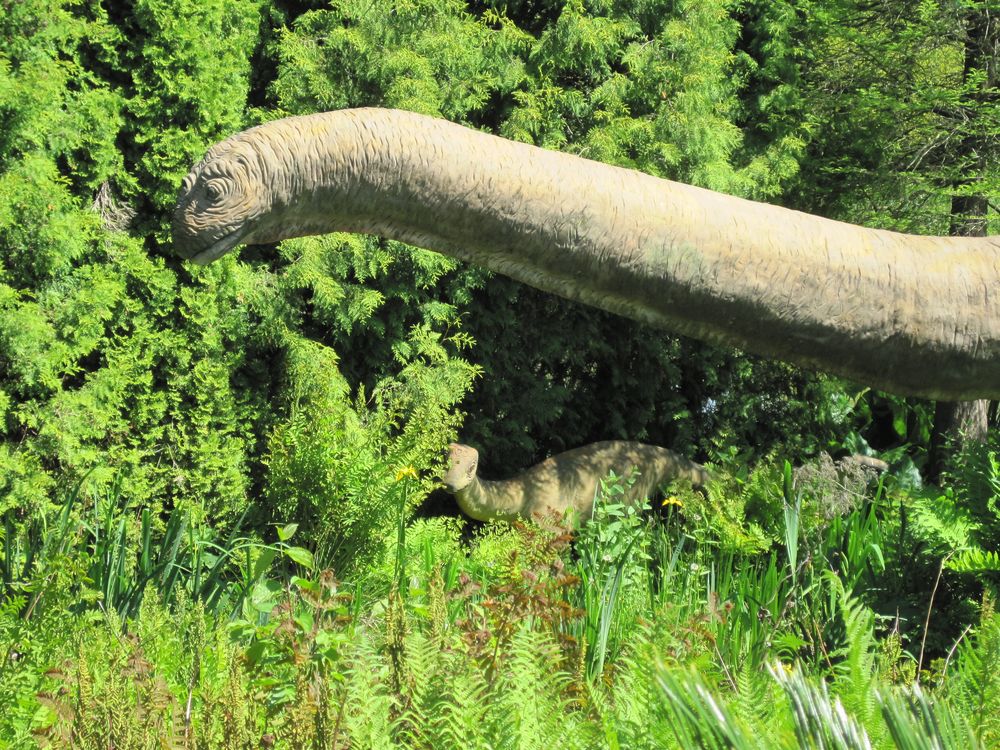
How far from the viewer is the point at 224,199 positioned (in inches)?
46.6

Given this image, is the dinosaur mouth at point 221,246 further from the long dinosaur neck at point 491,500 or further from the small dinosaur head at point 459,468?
the long dinosaur neck at point 491,500

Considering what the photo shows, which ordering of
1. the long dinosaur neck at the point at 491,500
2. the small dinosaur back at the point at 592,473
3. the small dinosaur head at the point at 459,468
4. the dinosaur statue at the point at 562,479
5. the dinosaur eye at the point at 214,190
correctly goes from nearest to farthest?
1. the dinosaur eye at the point at 214,190
2. the small dinosaur head at the point at 459,468
3. the dinosaur statue at the point at 562,479
4. the long dinosaur neck at the point at 491,500
5. the small dinosaur back at the point at 592,473

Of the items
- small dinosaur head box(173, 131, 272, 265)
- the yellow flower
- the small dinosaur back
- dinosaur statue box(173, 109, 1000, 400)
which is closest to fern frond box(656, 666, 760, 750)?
dinosaur statue box(173, 109, 1000, 400)

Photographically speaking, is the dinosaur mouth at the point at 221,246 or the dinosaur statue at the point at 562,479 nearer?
the dinosaur mouth at the point at 221,246

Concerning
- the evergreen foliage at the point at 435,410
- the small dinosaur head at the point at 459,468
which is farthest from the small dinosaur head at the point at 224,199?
the small dinosaur head at the point at 459,468

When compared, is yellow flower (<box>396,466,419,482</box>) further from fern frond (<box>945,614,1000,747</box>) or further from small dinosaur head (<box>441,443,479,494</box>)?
fern frond (<box>945,614,1000,747</box>)

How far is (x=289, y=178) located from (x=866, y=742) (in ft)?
2.76

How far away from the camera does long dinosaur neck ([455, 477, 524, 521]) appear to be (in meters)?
6.57

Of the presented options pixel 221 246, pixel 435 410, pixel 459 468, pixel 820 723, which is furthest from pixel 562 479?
pixel 820 723

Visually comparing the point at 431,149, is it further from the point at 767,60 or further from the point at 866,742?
the point at 767,60

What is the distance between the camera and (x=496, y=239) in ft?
4.06

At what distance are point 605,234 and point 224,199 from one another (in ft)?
1.42

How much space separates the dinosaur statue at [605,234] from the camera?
119cm

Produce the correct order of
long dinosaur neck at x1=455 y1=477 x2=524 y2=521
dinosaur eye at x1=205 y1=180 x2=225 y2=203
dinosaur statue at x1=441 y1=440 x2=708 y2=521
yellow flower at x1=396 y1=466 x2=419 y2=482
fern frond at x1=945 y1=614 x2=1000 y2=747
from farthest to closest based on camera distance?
long dinosaur neck at x1=455 y1=477 x2=524 y2=521, dinosaur statue at x1=441 y1=440 x2=708 y2=521, yellow flower at x1=396 y1=466 x2=419 y2=482, fern frond at x1=945 y1=614 x2=1000 y2=747, dinosaur eye at x1=205 y1=180 x2=225 y2=203
